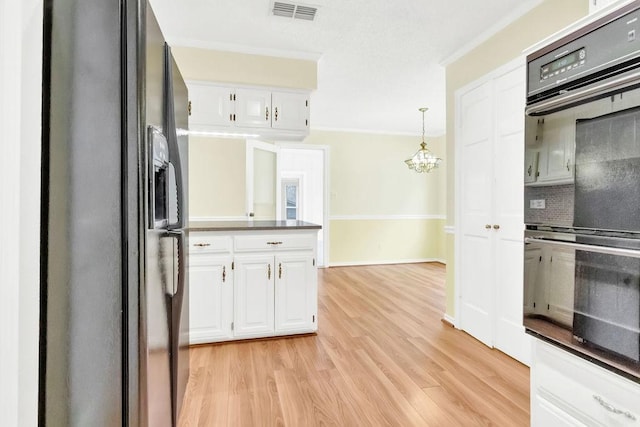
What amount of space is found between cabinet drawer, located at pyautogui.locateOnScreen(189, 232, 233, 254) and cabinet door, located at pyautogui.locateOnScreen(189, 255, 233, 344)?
0.05 m

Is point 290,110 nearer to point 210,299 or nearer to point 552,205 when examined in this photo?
point 210,299

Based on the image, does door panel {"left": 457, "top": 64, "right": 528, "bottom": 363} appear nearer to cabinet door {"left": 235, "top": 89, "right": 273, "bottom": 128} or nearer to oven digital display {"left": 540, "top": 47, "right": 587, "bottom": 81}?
oven digital display {"left": 540, "top": 47, "right": 587, "bottom": 81}

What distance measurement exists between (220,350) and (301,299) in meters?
0.75

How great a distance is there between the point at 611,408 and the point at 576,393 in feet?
0.39

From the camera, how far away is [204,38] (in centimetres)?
290

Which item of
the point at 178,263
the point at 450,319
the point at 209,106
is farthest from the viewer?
the point at 450,319

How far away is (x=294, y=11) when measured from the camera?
246 cm

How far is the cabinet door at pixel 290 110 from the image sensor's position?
3.21m

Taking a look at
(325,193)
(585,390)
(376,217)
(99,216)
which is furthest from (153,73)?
(376,217)

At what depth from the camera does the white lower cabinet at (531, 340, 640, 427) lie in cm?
102

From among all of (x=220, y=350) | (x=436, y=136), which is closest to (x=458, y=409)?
(x=220, y=350)

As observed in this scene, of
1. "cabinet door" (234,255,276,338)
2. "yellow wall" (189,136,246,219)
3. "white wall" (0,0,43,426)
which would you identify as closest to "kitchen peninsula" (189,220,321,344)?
"cabinet door" (234,255,276,338)

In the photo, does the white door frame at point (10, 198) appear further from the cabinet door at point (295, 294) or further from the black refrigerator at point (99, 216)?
the cabinet door at point (295, 294)

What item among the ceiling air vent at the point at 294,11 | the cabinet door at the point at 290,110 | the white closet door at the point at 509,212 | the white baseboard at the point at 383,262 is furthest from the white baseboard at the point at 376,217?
the ceiling air vent at the point at 294,11
